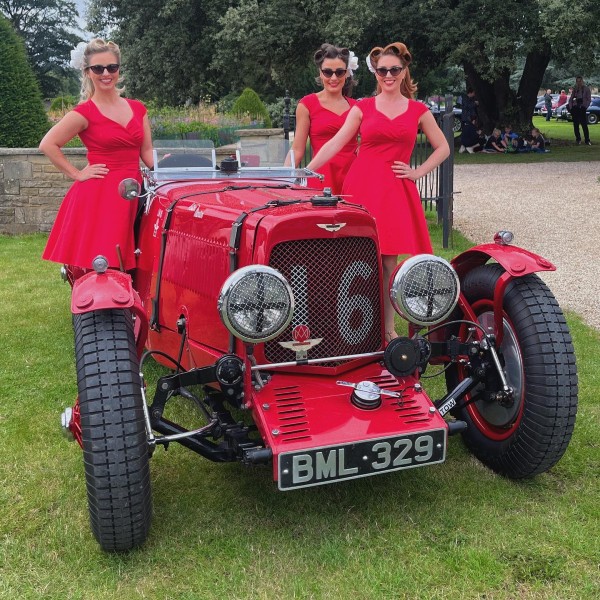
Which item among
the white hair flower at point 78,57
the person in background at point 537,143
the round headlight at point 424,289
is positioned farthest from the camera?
the person in background at point 537,143

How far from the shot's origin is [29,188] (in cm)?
898

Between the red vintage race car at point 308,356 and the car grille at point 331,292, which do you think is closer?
the red vintage race car at point 308,356

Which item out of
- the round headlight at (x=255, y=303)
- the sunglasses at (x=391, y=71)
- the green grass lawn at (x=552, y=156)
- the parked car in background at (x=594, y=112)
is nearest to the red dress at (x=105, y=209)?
the sunglasses at (x=391, y=71)

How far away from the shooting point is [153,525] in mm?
2859

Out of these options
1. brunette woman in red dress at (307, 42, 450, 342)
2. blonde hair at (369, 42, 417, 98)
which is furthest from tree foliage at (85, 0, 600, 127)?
brunette woman in red dress at (307, 42, 450, 342)

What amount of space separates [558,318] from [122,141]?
8.78ft

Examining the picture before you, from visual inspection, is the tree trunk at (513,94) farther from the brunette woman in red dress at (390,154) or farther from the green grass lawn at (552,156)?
the brunette woman in red dress at (390,154)

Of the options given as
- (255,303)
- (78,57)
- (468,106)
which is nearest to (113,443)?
(255,303)

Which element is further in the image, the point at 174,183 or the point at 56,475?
the point at 174,183

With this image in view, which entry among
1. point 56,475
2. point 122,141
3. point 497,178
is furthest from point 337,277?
point 497,178

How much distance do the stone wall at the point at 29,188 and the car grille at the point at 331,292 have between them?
671 cm

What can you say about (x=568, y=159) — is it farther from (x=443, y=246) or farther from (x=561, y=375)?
(x=561, y=375)

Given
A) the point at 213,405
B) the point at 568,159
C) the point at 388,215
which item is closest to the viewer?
the point at 213,405

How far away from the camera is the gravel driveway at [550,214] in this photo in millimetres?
6863
